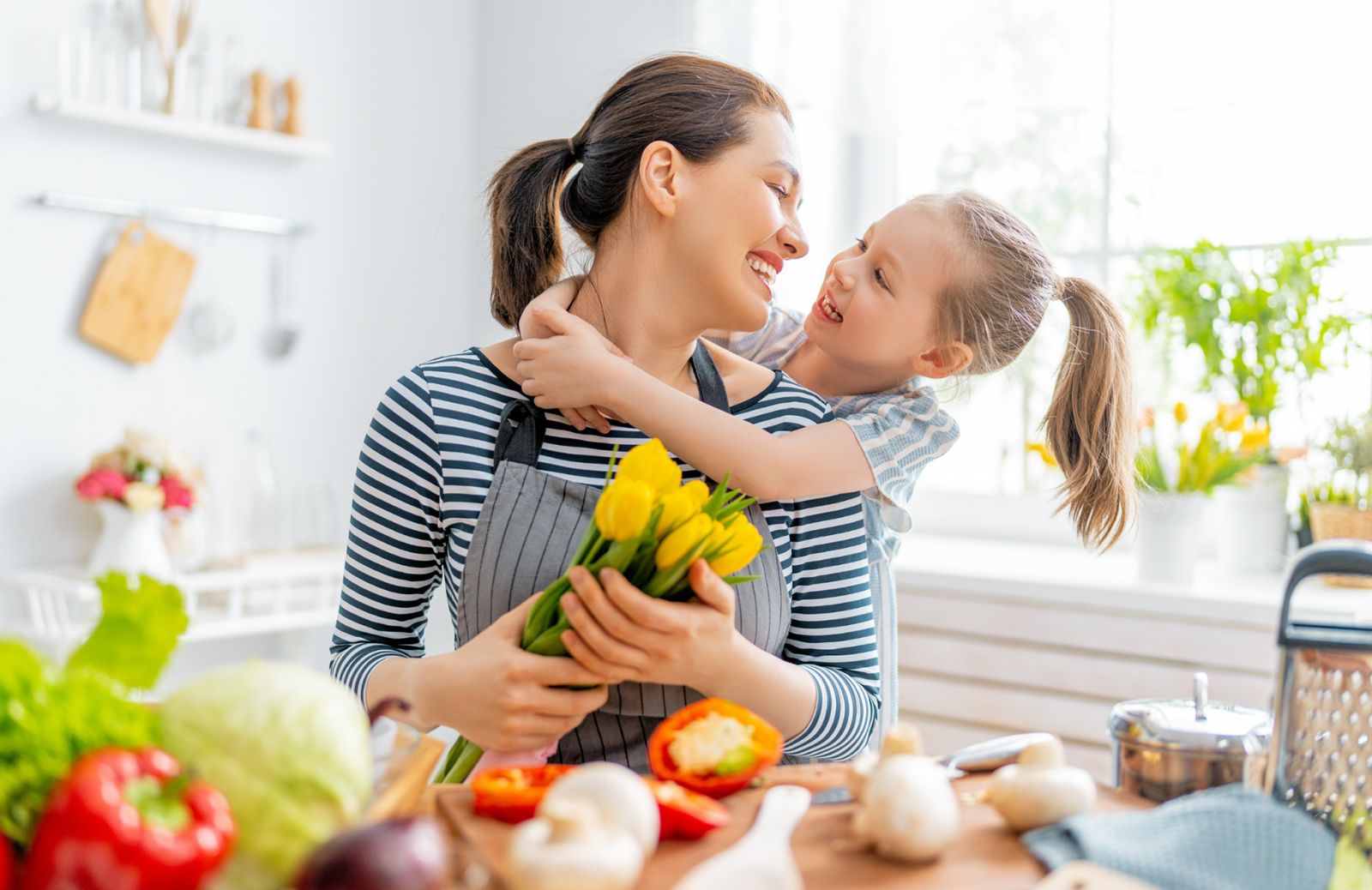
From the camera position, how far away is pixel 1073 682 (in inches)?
90.3

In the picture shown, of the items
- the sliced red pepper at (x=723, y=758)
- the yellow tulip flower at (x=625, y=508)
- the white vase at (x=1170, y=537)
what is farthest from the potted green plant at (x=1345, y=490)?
the yellow tulip flower at (x=625, y=508)

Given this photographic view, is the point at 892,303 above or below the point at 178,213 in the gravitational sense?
below

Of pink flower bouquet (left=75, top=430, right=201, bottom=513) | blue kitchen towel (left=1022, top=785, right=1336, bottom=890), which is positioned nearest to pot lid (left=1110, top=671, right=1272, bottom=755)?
blue kitchen towel (left=1022, top=785, right=1336, bottom=890)

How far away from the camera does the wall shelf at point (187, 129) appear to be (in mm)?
2418

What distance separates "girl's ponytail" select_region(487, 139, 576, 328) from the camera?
1366mm

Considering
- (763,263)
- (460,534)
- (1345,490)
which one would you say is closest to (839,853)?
(460,534)

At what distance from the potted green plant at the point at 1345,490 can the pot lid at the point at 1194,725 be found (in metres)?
1.46

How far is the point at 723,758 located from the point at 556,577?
324mm

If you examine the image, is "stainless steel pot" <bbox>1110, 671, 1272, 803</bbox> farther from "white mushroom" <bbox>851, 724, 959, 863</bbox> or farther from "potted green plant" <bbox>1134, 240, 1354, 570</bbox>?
"potted green plant" <bbox>1134, 240, 1354, 570</bbox>

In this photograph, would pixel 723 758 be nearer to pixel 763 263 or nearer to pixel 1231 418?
pixel 763 263

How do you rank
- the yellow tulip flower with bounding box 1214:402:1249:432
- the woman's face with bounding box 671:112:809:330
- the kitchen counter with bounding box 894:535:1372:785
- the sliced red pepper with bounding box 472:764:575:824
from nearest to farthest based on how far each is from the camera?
1. the sliced red pepper with bounding box 472:764:575:824
2. the woman's face with bounding box 671:112:809:330
3. the kitchen counter with bounding box 894:535:1372:785
4. the yellow tulip flower with bounding box 1214:402:1249:432

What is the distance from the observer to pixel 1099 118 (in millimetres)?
2848

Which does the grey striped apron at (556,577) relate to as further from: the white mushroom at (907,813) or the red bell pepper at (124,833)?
the red bell pepper at (124,833)

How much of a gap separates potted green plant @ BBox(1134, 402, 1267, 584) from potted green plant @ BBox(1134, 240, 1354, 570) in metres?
0.09
